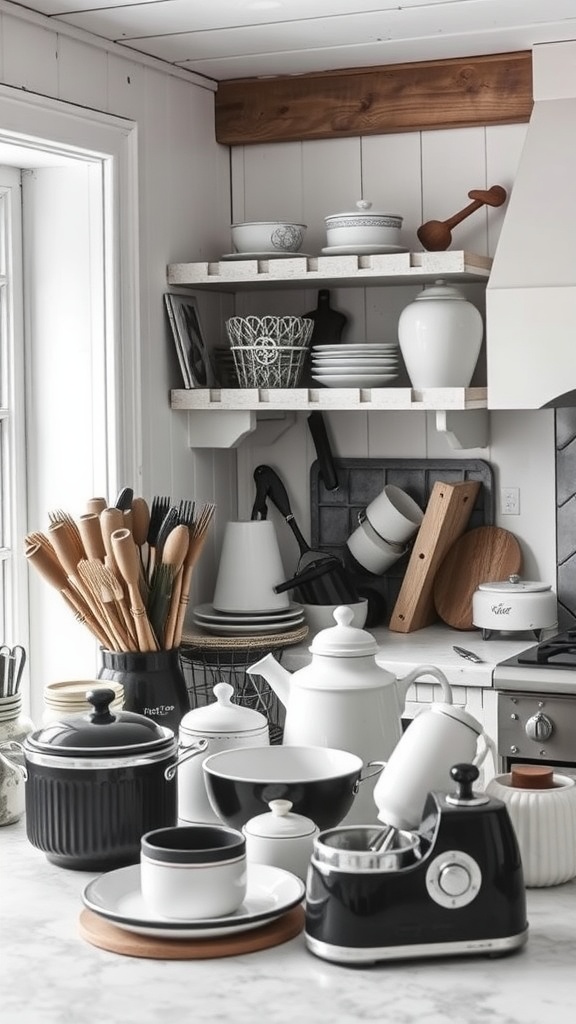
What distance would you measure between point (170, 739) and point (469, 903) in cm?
50

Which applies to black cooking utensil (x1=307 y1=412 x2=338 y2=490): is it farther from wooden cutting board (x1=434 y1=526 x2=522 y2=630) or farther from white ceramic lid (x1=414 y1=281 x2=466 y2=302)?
white ceramic lid (x1=414 y1=281 x2=466 y2=302)

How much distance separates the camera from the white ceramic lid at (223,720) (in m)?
1.98

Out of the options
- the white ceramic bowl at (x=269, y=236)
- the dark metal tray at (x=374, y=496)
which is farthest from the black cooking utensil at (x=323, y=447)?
the white ceramic bowl at (x=269, y=236)

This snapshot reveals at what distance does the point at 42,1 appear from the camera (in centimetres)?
296

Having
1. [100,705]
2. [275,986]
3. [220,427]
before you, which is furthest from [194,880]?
[220,427]

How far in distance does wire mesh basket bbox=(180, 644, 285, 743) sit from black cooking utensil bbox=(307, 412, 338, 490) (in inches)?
24.2

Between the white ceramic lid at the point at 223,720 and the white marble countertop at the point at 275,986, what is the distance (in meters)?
0.42

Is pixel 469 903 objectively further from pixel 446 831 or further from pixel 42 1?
pixel 42 1

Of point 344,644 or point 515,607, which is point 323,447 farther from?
point 344,644

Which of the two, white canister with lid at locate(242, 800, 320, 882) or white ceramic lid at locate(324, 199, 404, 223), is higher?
white ceramic lid at locate(324, 199, 404, 223)

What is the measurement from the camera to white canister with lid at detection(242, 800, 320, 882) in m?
1.72

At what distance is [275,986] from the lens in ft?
4.77

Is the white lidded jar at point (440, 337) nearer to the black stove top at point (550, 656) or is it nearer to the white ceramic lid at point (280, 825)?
the black stove top at point (550, 656)

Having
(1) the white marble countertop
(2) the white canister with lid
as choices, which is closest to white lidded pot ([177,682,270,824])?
(2) the white canister with lid
